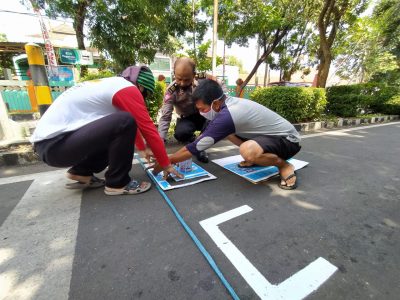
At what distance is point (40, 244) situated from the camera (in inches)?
52.6

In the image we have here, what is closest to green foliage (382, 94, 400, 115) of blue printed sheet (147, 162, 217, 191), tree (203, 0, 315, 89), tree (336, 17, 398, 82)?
tree (203, 0, 315, 89)

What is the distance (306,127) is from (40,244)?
5396 mm

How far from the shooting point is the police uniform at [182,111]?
2684 mm

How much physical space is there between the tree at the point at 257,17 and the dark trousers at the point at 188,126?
7842mm

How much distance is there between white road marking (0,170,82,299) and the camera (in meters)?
1.05

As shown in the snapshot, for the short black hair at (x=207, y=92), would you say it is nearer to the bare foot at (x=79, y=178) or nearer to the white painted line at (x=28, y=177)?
the bare foot at (x=79, y=178)

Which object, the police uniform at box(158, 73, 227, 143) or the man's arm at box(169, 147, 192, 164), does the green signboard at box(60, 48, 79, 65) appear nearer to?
the police uniform at box(158, 73, 227, 143)

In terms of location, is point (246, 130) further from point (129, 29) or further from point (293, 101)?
point (129, 29)

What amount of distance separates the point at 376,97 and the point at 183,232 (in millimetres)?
9687

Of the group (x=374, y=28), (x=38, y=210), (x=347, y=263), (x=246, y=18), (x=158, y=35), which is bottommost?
(x=347, y=263)

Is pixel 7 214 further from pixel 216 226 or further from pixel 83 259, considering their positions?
pixel 216 226

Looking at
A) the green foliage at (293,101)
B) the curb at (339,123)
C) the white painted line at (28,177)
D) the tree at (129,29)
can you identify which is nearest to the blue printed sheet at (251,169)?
the white painted line at (28,177)

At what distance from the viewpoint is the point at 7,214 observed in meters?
1.65

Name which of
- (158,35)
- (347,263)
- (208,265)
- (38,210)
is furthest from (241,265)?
(158,35)
